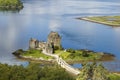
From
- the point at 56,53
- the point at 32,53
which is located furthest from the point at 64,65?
the point at 32,53

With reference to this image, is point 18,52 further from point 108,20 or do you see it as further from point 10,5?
point 10,5

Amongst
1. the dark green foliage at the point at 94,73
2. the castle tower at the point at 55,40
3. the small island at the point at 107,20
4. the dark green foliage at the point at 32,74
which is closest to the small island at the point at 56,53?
the castle tower at the point at 55,40

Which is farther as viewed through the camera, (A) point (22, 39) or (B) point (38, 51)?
(A) point (22, 39)

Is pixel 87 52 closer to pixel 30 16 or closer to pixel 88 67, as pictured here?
pixel 88 67

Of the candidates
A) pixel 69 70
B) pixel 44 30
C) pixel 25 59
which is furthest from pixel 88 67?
pixel 44 30

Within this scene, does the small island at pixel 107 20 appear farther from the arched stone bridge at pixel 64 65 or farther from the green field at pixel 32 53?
the arched stone bridge at pixel 64 65

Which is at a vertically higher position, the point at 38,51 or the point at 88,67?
the point at 88,67
